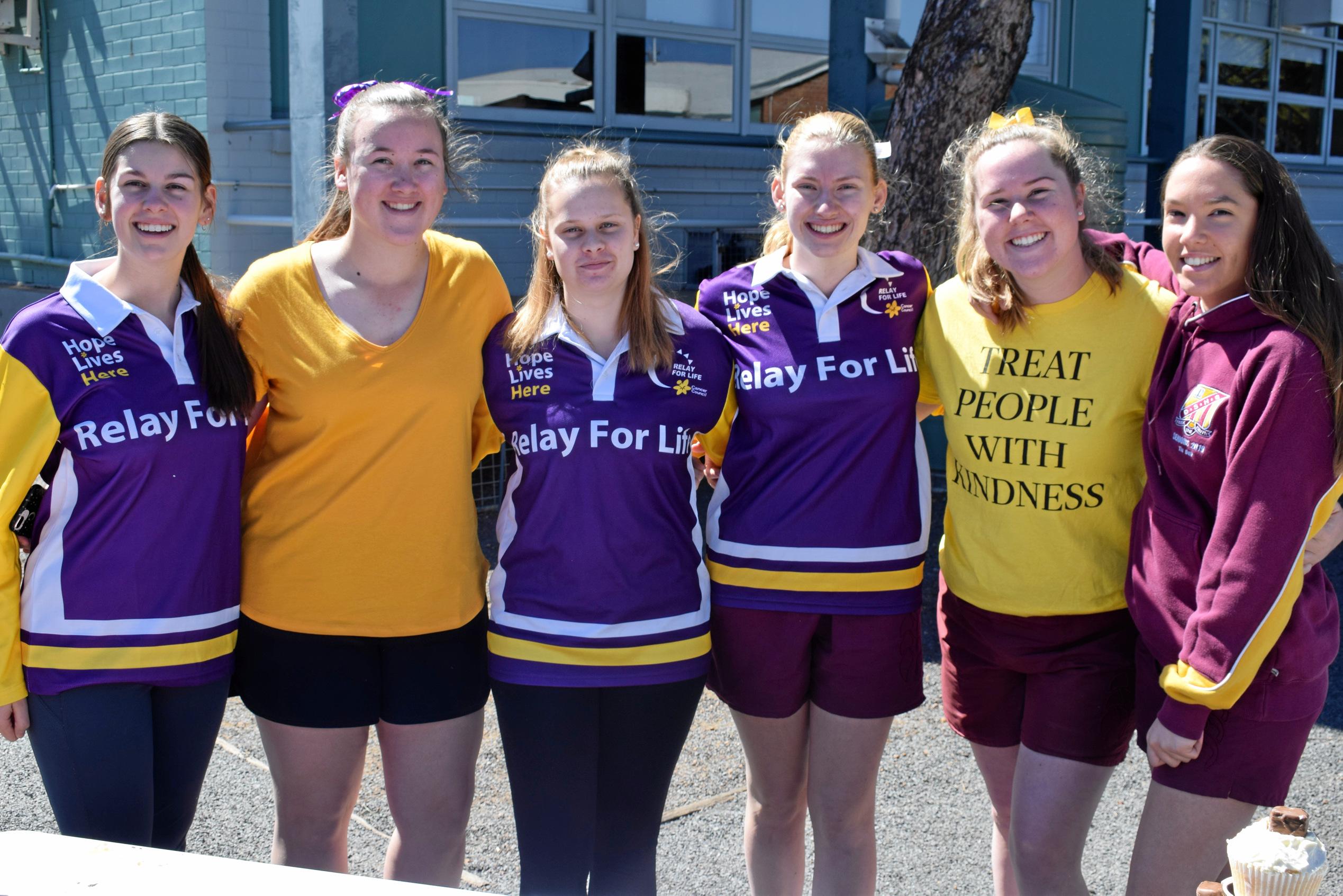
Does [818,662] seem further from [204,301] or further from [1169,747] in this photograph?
[204,301]

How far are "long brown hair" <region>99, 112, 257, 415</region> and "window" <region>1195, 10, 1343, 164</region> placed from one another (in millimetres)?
14214

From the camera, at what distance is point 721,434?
321 centimetres

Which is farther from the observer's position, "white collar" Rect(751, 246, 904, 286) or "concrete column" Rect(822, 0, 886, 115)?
"concrete column" Rect(822, 0, 886, 115)

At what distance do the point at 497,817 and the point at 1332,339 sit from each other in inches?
111

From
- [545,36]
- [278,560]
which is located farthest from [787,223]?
[545,36]

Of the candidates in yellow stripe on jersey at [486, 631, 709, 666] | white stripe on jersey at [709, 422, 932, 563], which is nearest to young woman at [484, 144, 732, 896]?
yellow stripe on jersey at [486, 631, 709, 666]

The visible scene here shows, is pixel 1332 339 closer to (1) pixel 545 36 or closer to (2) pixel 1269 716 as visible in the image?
(2) pixel 1269 716

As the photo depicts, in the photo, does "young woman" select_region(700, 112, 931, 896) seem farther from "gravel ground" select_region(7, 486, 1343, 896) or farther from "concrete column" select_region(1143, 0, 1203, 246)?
"concrete column" select_region(1143, 0, 1203, 246)

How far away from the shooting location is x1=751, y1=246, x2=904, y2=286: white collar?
3078 mm

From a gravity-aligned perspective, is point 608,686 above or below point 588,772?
above

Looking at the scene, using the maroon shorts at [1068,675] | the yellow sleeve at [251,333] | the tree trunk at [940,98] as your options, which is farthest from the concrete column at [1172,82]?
the yellow sleeve at [251,333]

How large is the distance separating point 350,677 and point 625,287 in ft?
3.69

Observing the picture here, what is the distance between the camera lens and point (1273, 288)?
2480mm

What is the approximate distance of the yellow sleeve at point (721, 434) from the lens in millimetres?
3096
